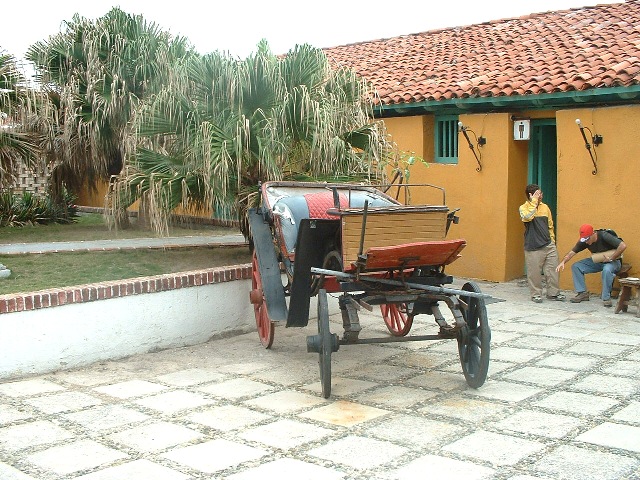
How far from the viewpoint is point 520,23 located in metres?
15.1

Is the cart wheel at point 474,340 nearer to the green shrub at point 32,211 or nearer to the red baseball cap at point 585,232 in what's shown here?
the red baseball cap at point 585,232

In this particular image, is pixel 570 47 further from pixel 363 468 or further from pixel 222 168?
pixel 363 468

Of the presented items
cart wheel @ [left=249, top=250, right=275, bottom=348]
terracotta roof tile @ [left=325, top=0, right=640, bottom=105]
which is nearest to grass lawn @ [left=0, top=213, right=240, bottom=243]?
terracotta roof tile @ [left=325, top=0, right=640, bottom=105]

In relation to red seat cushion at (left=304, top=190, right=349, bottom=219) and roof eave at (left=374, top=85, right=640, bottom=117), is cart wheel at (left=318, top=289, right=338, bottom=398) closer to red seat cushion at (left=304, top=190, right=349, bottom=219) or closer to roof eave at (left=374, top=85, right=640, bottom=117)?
red seat cushion at (left=304, top=190, right=349, bottom=219)

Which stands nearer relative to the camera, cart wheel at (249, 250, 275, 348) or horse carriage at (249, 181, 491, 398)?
horse carriage at (249, 181, 491, 398)

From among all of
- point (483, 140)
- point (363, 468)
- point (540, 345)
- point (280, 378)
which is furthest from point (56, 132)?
point (363, 468)

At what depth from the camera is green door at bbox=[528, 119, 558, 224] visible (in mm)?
12023

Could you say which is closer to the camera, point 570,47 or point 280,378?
point 280,378

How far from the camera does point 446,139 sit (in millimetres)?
13062

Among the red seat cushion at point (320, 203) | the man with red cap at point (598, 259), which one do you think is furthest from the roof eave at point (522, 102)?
the red seat cushion at point (320, 203)

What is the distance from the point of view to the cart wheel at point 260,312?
7.64 metres

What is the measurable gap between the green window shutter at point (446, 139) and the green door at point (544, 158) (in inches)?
52.6

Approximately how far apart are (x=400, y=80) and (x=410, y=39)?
368cm

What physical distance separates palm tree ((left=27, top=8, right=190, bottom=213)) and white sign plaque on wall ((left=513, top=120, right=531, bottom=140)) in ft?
17.1
